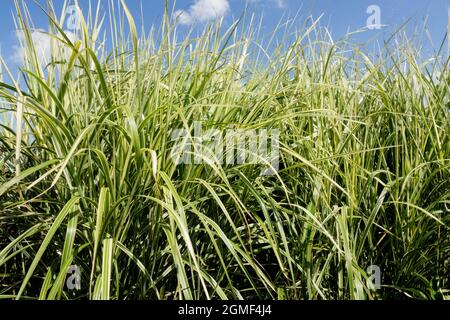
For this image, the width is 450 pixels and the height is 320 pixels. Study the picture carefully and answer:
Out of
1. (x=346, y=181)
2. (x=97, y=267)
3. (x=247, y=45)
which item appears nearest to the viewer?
(x=97, y=267)

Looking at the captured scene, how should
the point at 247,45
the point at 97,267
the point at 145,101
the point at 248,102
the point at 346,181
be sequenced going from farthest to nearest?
the point at 247,45, the point at 248,102, the point at 346,181, the point at 145,101, the point at 97,267

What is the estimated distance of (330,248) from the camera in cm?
143

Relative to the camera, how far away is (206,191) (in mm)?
1383

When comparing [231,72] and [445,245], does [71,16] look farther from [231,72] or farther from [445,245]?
[445,245]

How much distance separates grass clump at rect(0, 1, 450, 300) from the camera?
1199 mm

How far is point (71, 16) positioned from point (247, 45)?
64 cm

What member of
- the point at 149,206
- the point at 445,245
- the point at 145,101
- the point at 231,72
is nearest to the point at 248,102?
the point at 231,72

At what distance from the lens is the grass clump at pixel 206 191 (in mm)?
1199

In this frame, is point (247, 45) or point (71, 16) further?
point (247, 45)

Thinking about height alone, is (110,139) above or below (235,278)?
above
